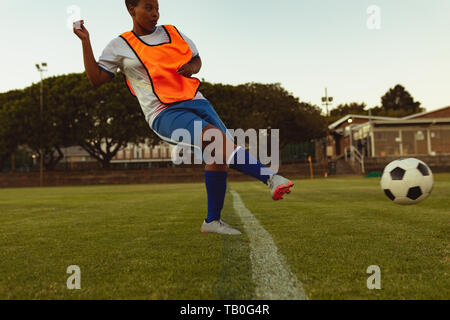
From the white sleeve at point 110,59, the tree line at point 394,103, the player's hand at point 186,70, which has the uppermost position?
the tree line at point 394,103

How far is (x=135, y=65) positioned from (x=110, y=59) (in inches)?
8.6

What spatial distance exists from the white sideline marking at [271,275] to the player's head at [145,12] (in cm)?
202

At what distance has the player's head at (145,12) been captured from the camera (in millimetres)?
3182

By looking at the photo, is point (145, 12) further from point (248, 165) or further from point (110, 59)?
point (248, 165)

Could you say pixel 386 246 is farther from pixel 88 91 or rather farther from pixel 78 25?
pixel 88 91

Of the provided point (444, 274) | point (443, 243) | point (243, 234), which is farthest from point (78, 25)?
point (443, 243)

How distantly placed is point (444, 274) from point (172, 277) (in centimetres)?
134

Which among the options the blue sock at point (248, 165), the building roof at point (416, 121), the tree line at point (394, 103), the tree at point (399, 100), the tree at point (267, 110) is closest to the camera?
the blue sock at point (248, 165)

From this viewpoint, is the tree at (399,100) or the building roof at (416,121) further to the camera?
the tree at (399,100)

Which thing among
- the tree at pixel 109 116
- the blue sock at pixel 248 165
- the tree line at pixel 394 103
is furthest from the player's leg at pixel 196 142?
the tree line at pixel 394 103

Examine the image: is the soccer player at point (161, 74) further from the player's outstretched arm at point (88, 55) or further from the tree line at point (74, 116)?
the tree line at point (74, 116)

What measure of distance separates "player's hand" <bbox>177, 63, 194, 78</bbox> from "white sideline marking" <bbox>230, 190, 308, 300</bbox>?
4.75 ft

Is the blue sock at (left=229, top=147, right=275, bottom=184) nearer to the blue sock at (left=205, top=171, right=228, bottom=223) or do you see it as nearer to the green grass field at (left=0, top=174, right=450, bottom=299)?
the blue sock at (left=205, top=171, right=228, bottom=223)

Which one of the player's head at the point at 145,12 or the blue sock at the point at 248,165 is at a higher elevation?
the player's head at the point at 145,12
